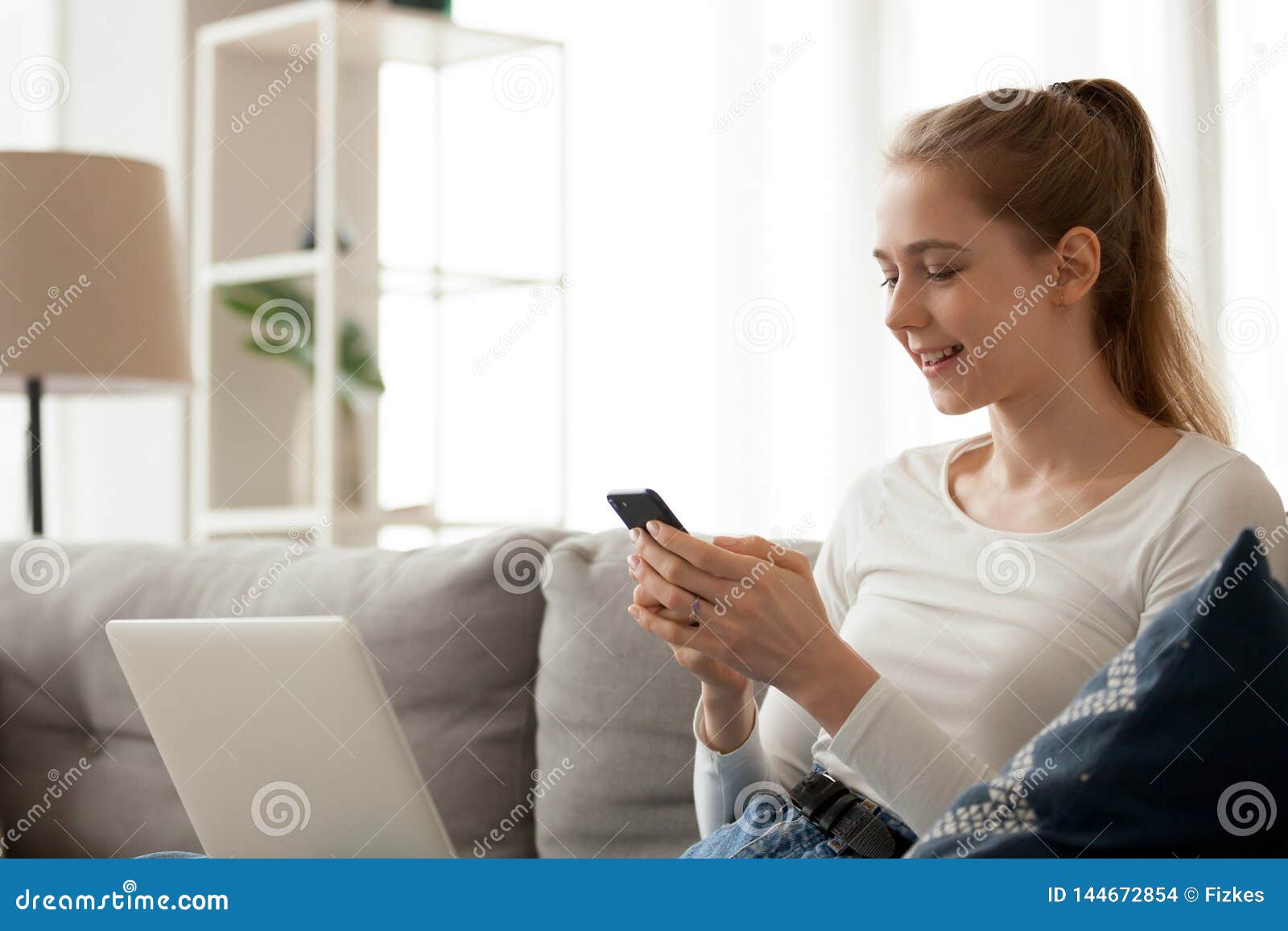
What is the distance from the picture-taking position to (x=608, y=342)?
10.9 ft

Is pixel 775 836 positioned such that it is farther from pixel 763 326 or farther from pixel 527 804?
pixel 763 326

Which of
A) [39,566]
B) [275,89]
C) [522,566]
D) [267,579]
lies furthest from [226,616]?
[275,89]

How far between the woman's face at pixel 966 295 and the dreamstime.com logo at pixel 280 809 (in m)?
0.67

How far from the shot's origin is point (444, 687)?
1.76 m

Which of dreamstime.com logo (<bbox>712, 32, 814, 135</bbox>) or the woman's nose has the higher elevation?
dreamstime.com logo (<bbox>712, 32, 814, 135</bbox>)

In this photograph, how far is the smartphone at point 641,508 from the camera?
3.60 ft

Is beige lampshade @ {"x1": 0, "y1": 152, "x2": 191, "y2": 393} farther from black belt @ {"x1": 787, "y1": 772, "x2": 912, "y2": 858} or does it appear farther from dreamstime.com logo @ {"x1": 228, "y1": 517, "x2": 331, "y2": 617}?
black belt @ {"x1": 787, "y1": 772, "x2": 912, "y2": 858}

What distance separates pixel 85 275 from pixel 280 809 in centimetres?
142

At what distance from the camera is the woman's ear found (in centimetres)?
130

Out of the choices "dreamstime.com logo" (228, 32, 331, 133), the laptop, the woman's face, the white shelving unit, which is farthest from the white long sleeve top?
"dreamstime.com logo" (228, 32, 331, 133)

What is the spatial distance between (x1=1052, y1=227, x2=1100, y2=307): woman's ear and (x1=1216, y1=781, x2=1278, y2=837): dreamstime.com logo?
59 cm

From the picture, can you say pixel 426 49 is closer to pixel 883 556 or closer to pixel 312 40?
pixel 312 40
